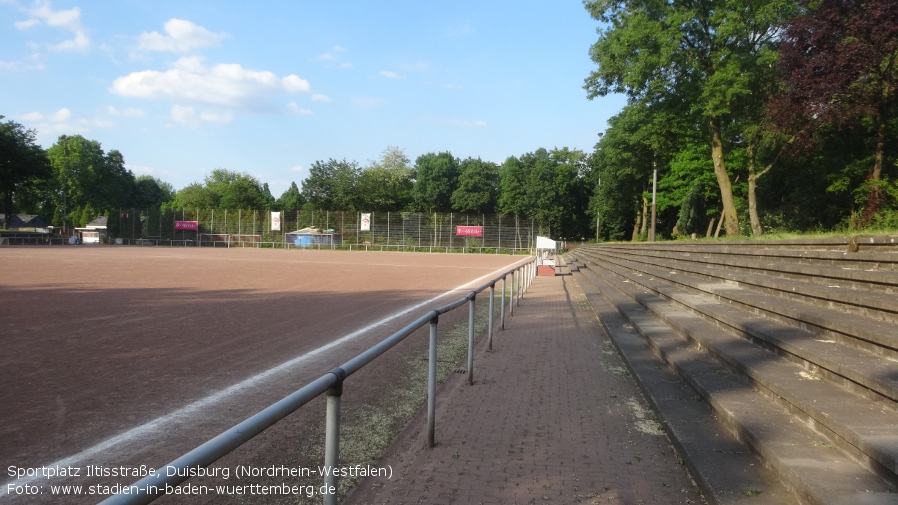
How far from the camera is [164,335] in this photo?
847cm

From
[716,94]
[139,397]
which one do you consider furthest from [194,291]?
[716,94]

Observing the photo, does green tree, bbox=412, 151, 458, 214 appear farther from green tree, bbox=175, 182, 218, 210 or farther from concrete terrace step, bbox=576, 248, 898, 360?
concrete terrace step, bbox=576, 248, 898, 360

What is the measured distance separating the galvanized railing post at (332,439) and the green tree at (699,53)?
21.5 meters

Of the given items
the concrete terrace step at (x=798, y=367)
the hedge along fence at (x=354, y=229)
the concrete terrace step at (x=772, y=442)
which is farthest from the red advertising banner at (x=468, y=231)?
the concrete terrace step at (x=772, y=442)

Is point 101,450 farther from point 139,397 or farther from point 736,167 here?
point 736,167

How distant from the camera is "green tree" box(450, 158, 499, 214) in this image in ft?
288

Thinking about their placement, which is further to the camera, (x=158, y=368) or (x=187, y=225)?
(x=187, y=225)

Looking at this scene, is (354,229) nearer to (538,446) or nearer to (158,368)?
(158,368)

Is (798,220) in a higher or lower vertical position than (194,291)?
higher

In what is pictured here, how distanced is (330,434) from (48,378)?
4.96 meters

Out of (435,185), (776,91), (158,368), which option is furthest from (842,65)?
(435,185)

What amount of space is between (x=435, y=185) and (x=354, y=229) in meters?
25.6

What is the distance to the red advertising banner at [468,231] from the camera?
2586 inches

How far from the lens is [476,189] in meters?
88.9
